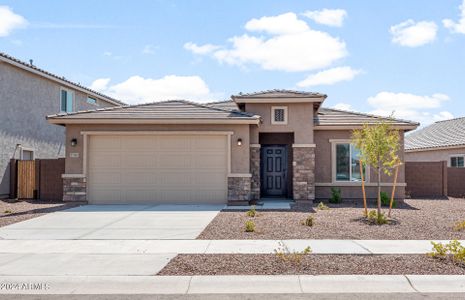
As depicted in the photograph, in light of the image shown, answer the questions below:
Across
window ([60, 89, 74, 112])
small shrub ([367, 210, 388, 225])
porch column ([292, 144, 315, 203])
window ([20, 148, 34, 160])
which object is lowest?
small shrub ([367, 210, 388, 225])

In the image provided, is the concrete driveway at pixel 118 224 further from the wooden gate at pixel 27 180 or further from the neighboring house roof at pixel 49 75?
the neighboring house roof at pixel 49 75

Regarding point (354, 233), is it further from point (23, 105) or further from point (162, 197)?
point (23, 105)

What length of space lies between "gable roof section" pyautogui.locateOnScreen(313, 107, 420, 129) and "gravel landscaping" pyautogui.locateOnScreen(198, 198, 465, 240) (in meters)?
3.70

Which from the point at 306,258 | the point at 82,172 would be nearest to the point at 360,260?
the point at 306,258

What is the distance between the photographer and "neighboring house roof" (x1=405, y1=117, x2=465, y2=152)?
2534cm

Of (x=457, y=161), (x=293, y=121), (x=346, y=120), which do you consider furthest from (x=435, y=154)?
(x=293, y=121)

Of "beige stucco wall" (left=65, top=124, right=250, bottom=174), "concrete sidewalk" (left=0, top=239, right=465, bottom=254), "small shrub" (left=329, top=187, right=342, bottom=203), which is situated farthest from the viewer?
"small shrub" (left=329, top=187, right=342, bottom=203)

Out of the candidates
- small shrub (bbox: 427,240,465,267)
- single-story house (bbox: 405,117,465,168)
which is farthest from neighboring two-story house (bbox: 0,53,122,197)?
single-story house (bbox: 405,117,465,168)

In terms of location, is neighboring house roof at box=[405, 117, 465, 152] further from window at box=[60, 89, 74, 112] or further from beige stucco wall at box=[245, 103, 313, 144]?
window at box=[60, 89, 74, 112]

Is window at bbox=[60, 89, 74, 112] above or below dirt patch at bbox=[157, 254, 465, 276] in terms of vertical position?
above

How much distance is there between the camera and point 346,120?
713 inches

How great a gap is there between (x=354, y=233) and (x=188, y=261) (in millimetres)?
4586

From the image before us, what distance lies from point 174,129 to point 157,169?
1622mm

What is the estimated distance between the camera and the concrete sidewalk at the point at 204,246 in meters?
8.61
